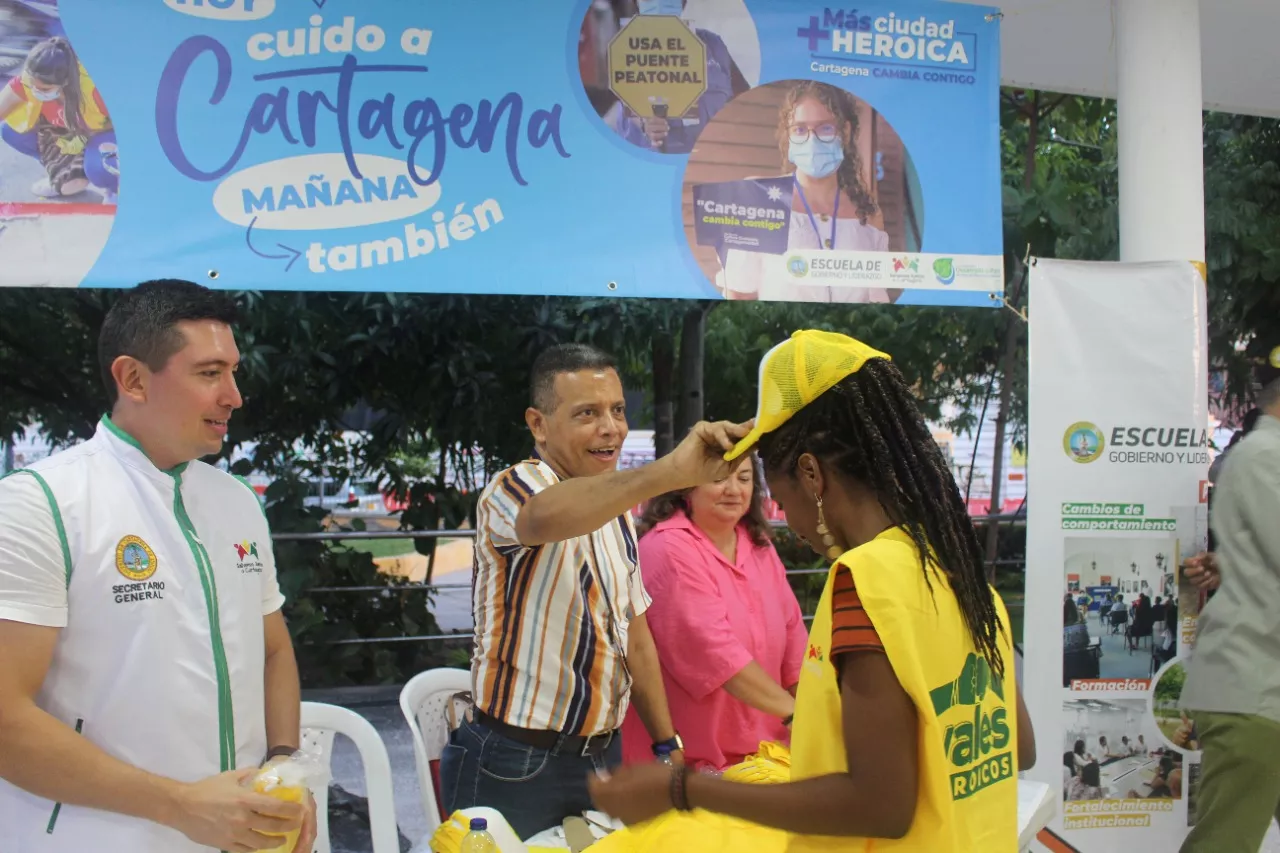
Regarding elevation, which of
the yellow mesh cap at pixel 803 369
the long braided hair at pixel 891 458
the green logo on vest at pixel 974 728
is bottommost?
the green logo on vest at pixel 974 728

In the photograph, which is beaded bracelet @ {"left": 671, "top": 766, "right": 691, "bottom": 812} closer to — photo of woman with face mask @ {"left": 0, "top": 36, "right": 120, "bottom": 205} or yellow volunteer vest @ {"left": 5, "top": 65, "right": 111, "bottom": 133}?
photo of woman with face mask @ {"left": 0, "top": 36, "right": 120, "bottom": 205}

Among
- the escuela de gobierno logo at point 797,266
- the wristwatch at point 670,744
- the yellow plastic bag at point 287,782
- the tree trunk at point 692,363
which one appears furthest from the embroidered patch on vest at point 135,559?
the tree trunk at point 692,363

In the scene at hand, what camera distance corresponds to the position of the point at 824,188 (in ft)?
11.6

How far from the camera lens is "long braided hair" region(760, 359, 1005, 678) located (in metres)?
1.55

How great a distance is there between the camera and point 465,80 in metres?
3.24

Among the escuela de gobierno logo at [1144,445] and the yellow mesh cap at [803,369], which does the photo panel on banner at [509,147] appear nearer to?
the escuela de gobierno logo at [1144,445]

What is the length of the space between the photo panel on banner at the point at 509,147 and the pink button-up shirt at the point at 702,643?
85cm

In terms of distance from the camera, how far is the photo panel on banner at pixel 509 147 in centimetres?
299

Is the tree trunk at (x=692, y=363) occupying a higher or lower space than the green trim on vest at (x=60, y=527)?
higher

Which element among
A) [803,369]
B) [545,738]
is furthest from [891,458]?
[545,738]

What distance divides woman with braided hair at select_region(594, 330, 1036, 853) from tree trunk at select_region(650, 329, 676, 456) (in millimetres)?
4747

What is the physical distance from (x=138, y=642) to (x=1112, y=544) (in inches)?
119

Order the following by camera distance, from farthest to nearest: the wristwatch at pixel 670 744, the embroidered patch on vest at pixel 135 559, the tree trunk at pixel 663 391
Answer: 1. the tree trunk at pixel 663 391
2. the wristwatch at pixel 670 744
3. the embroidered patch on vest at pixel 135 559

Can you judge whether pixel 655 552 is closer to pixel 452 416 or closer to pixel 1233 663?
pixel 1233 663
